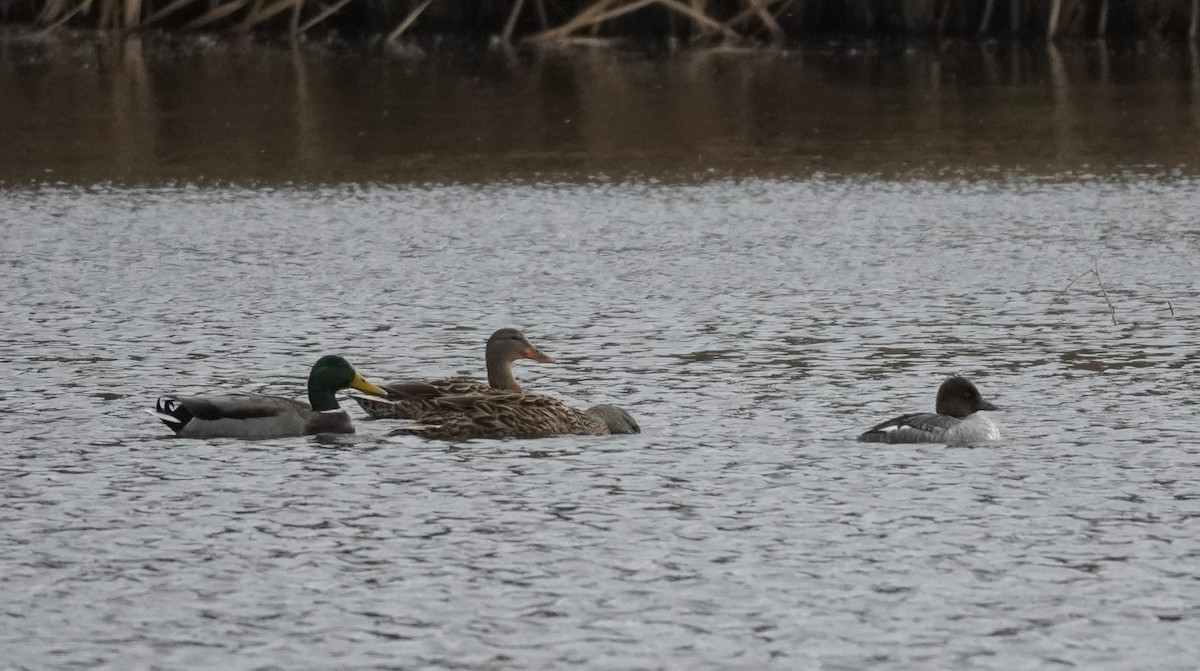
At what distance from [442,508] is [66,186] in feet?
54.7

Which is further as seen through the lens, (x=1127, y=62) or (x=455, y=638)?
(x=1127, y=62)

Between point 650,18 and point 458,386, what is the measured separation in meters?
38.4

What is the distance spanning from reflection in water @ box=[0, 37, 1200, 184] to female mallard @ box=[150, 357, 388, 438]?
14187mm

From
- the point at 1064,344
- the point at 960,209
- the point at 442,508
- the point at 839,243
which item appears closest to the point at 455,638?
the point at 442,508

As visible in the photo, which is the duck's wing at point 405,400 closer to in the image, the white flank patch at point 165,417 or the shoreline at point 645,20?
the white flank patch at point 165,417

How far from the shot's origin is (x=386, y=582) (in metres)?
9.16

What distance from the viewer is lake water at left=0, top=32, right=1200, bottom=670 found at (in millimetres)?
8594

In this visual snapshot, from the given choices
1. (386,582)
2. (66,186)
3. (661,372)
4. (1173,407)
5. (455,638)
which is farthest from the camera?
(66,186)

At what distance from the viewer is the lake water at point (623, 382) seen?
859 centimetres

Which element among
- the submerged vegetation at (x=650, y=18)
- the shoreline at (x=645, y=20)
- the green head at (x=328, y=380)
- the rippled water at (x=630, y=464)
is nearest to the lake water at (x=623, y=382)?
the rippled water at (x=630, y=464)

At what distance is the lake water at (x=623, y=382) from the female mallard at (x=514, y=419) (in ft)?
0.43

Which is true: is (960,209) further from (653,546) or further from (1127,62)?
(1127,62)


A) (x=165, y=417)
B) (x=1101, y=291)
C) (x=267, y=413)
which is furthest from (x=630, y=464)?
(x=1101, y=291)

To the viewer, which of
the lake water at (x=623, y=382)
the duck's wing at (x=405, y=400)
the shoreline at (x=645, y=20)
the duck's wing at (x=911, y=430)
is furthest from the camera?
the shoreline at (x=645, y=20)
